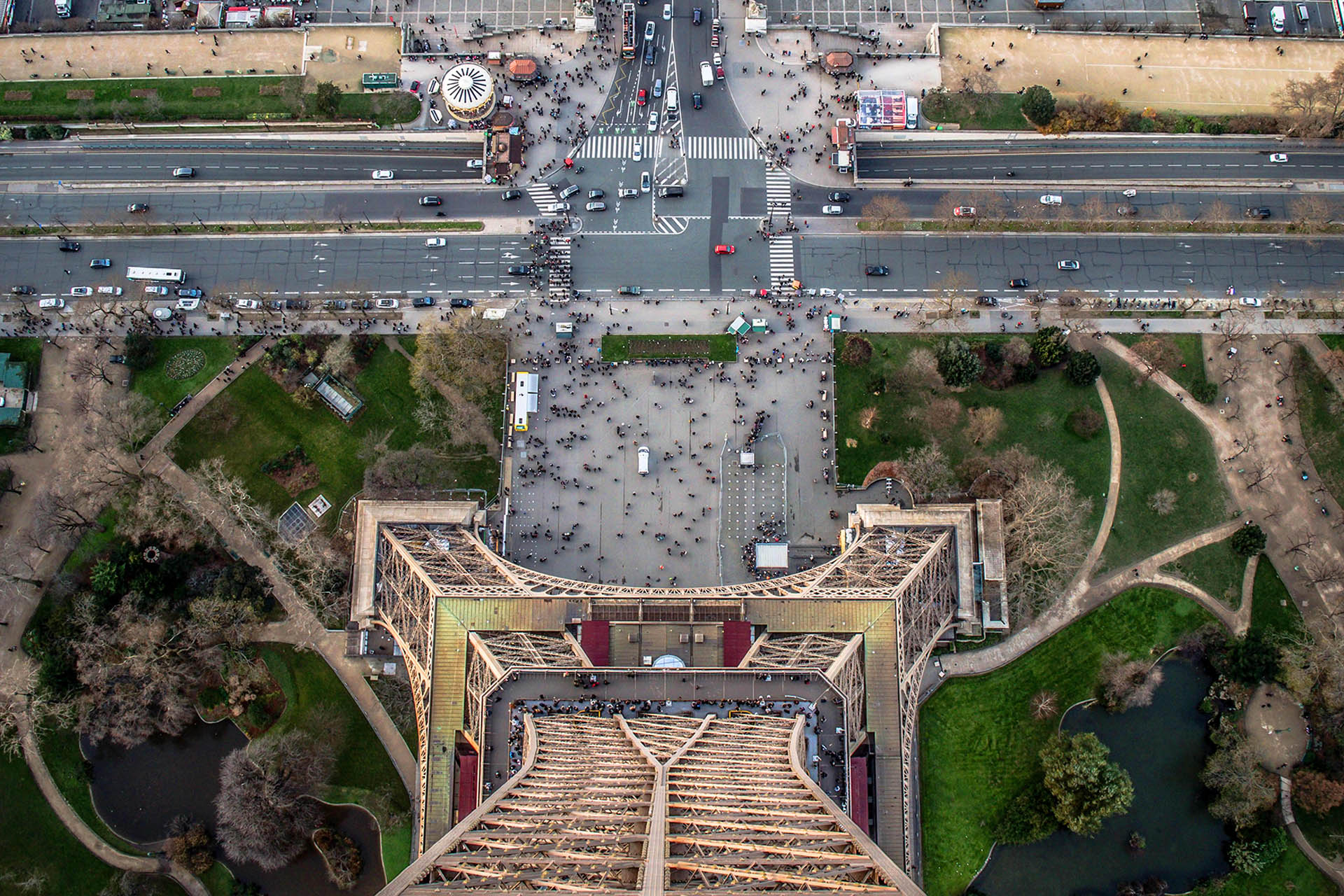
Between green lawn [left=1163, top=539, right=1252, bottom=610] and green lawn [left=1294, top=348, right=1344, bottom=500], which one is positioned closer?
green lawn [left=1163, top=539, right=1252, bottom=610]

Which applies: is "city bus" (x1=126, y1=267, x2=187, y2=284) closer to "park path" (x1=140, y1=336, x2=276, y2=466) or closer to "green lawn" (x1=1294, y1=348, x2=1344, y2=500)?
"park path" (x1=140, y1=336, x2=276, y2=466)

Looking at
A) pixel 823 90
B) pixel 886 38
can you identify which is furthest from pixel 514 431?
pixel 886 38

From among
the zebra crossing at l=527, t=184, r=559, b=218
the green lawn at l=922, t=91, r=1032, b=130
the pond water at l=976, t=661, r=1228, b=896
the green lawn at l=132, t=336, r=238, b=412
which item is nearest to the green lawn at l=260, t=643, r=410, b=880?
the green lawn at l=132, t=336, r=238, b=412

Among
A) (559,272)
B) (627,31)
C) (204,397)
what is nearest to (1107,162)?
(627,31)

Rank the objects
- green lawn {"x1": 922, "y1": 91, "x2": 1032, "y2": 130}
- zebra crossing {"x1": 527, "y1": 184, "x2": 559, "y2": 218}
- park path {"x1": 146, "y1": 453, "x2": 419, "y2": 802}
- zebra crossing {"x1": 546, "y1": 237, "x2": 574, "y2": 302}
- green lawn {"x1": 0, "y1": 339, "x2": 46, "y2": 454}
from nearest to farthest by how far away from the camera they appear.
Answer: park path {"x1": 146, "y1": 453, "x2": 419, "y2": 802} < green lawn {"x1": 0, "y1": 339, "x2": 46, "y2": 454} < zebra crossing {"x1": 546, "y1": 237, "x2": 574, "y2": 302} < zebra crossing {"x1": 527, "y1": 184, "x2": 559, "y2": 218} < green lawn {"x1": 922, "y1": 91, "x2": 1032, "y2": 130}

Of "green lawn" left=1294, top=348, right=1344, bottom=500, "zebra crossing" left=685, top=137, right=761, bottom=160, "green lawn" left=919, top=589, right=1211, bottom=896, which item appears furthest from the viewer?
"zebra crossing" left=685, top=137, right=761, bottom=160

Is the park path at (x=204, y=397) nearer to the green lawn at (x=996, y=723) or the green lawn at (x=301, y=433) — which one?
the green lawn at (x=301, y=433)
